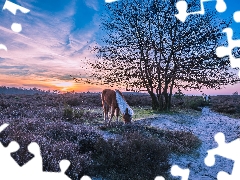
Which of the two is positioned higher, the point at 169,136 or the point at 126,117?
the point at 126,117

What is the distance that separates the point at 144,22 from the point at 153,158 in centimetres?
1680

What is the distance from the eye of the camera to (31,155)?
598 centimetres

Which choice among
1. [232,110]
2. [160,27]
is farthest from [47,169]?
[232,110]

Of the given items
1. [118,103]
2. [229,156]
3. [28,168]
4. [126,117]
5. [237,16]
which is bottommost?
[229,156]

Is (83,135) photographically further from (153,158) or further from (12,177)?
(12,177)

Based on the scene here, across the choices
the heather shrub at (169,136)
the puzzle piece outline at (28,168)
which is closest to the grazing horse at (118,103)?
the heather shrub at (169,136)

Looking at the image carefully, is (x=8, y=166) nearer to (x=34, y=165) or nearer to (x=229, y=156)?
(x=34, y=165)

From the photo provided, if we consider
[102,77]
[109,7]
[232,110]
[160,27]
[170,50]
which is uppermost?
[109,7]

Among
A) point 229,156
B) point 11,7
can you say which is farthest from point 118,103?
point 11,7

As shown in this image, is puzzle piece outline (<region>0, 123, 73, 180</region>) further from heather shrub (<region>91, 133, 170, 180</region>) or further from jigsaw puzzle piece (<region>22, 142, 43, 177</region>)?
heather shrub (<region>91, 133, 170, 180</region>)

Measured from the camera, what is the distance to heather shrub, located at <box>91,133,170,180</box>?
706 cm

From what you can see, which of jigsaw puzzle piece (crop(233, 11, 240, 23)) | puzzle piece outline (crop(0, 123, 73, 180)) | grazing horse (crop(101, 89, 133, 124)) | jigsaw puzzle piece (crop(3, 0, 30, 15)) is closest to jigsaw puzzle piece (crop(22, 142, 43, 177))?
puzzle piece outline (crop(0, 123, 73, 180))

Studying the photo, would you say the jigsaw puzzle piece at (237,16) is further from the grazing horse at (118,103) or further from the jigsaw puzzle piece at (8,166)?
the grazing horse at (118,103)

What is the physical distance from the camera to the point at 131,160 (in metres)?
7.36
